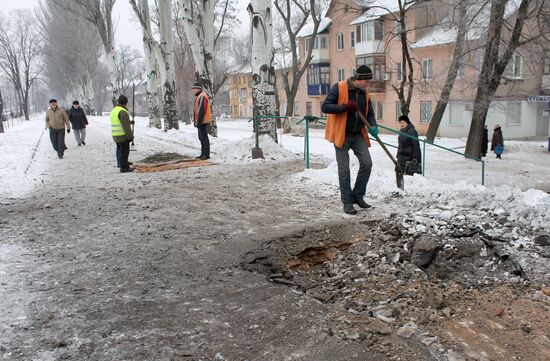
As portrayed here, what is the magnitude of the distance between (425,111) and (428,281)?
1342 inches

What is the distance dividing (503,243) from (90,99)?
6426cm

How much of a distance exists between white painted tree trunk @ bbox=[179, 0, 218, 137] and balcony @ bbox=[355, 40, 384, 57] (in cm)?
2255

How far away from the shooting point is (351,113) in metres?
6.06

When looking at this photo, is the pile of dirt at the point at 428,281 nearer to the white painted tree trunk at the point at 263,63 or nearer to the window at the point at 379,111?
the white painted tree trunk at the point at 263,63

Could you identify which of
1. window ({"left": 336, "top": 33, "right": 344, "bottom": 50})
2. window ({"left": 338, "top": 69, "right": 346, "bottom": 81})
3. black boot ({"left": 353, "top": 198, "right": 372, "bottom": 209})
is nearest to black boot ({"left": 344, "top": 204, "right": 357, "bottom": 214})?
black boot ({"left": 353, "top": 198, "right": 372, "bottom": 209})

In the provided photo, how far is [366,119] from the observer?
624cm

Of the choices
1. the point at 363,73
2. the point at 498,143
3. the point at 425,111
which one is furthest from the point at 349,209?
the point at 425,111

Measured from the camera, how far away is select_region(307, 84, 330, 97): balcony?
156ft

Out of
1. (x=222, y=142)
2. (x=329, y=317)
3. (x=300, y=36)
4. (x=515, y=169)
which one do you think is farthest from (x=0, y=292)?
(x=300, y=36)

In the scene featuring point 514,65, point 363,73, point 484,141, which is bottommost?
point 484,141

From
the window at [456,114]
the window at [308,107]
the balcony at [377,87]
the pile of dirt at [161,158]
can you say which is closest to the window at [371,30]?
the balcony at [377,87]

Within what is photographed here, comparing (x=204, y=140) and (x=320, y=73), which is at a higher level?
(x=320, y=73)

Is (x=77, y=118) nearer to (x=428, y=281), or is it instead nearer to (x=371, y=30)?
(x=428, y=281)

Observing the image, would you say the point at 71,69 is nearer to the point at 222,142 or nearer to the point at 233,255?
the point at 222,142
